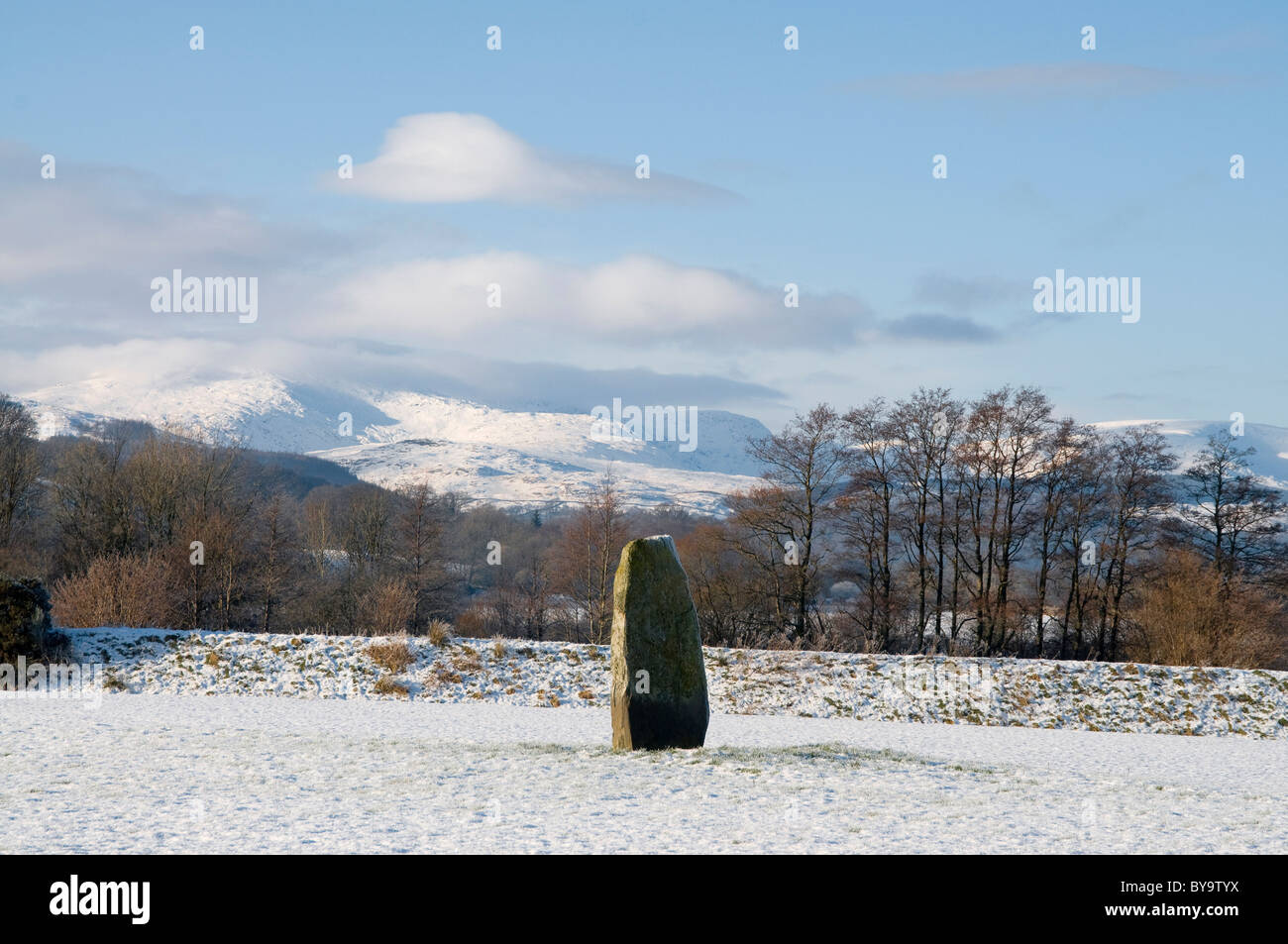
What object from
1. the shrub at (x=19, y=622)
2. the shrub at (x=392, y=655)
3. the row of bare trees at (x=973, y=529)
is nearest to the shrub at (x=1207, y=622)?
the row of bare trees at (x=973, y=529)

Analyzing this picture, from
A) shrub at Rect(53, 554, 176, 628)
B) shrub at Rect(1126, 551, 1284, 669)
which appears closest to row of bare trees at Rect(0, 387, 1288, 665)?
shrub at Rect(1126, 551, 1284, 669)

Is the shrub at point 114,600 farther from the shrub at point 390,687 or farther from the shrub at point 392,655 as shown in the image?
the shrub at point 390,687

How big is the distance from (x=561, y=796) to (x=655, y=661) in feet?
12.5

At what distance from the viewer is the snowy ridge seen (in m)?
25.7

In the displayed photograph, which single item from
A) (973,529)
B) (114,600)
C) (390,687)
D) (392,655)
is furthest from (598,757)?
(973,529)

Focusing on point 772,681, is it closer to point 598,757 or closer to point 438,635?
point 438,635

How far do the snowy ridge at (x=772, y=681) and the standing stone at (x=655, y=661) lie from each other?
10.9 m

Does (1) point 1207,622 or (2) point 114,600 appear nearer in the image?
(1) point 1207,622

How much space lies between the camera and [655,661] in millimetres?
15094

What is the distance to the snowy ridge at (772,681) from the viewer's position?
2569cm
